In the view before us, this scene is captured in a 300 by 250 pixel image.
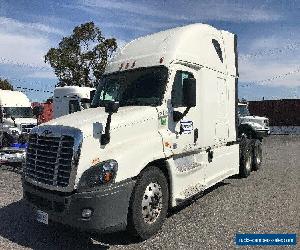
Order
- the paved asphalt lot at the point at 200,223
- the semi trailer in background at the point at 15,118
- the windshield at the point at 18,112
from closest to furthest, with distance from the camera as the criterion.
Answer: the paved asphalt lot at the point at 200,223
the semi trailer in background at the point at 15,118
the windshield at the point at 18,112

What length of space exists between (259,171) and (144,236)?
7.24m

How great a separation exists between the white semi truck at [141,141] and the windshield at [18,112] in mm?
13095

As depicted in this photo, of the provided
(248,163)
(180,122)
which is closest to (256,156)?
(248,163)

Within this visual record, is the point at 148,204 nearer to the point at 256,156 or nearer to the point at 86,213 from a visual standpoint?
the point at 86,213

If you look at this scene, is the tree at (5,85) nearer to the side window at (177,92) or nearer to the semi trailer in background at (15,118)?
the semi trailer in background at (15,118)

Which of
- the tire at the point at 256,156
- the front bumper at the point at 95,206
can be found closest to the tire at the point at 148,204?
the front bumper at the point at 95,206

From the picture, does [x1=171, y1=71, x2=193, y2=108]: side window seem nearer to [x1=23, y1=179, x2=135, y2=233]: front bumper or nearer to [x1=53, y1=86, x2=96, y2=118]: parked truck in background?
[x1=23, y1=179, x2=135, y2=233]: front bumper

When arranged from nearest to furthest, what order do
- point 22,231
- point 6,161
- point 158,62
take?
point 22,231
point 158,62
point 6,161

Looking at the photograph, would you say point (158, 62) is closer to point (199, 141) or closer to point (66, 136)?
point (199, 141)

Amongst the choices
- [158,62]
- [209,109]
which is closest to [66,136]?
[158,62]

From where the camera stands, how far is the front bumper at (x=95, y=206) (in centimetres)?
478

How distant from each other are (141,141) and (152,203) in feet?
3.29

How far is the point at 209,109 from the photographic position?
7.38 meters

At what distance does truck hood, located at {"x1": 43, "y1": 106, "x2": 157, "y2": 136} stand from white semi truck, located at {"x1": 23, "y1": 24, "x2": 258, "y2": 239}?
0.06ft
